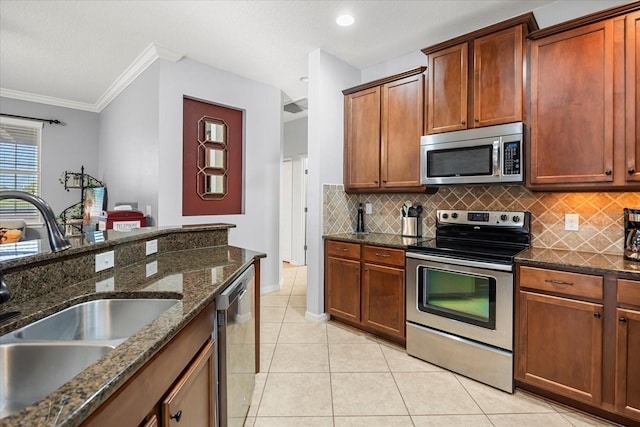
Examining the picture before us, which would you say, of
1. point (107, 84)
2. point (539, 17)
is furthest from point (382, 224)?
point (107, 84)

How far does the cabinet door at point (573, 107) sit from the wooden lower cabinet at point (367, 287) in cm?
127

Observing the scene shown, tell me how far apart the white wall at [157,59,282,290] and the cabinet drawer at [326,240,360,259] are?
1334mm

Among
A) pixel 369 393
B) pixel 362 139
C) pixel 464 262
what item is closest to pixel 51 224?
pixel 369 393

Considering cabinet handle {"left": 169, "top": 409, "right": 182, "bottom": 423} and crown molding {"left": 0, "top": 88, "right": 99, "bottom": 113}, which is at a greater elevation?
crown molding {"left": 0, "top": 88, "right": 99, "bottom": 113}

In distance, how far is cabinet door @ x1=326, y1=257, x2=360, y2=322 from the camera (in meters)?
3.00

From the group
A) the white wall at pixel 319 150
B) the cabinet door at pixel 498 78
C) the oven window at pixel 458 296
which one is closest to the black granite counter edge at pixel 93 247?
the white wall at pixel 319 150

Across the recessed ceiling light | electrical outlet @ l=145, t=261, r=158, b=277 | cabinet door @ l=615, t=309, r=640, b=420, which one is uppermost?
the recessed ceiling light

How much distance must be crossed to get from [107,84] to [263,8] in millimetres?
3185

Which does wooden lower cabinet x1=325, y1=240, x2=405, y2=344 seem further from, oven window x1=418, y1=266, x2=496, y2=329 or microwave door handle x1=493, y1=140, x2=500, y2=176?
microwave door handle x1=493, y1=140, x2=500, y2=176

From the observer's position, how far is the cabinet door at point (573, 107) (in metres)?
1.98

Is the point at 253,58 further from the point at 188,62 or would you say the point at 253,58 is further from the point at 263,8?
the point at 263,8

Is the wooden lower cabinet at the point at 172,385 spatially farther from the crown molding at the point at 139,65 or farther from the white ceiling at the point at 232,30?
the crown molding at the point at 139,65

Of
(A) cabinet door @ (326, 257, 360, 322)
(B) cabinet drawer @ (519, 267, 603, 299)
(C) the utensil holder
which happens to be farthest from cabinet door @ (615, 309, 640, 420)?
(A) cabinet door @ (326, 257, 360, 322)

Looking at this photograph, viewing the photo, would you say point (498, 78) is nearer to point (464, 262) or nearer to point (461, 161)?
point (461, 161)
